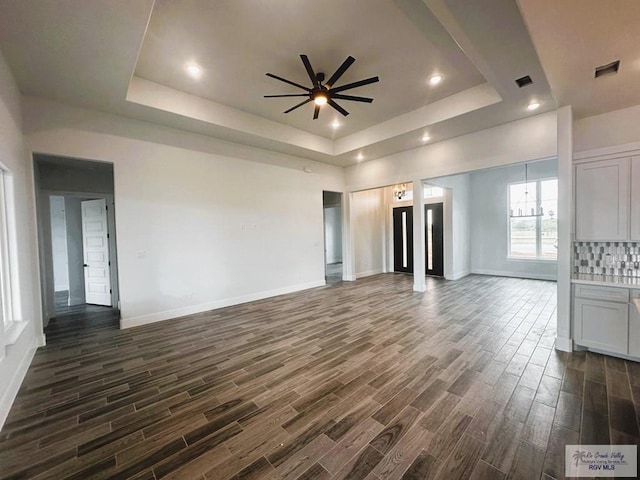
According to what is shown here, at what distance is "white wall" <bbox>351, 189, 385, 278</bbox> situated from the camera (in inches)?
318

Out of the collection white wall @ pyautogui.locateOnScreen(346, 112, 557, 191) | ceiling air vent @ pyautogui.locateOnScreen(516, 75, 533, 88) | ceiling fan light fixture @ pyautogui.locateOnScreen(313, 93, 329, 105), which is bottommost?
white wall @ pyautogui.locateOnScreen(346, 112, 557, 191)

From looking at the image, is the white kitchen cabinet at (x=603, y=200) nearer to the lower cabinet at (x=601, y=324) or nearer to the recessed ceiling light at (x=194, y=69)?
the lower cabinet at (x=601, y=324)

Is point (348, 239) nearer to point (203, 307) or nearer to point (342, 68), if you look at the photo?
point (203, 307)

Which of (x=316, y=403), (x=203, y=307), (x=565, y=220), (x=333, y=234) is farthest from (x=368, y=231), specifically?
(x=316, y=403)

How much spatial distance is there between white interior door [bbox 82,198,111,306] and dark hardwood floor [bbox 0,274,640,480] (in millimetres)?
1986

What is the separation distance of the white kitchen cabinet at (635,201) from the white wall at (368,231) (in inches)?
213

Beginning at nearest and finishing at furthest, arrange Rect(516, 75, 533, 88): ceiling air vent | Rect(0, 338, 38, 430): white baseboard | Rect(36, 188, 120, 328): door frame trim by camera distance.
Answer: Rect(0, 338, 38, 430): white baseboard < Rect(516, 75, 533, 88): ceiling air vent < Rect(36, 188, 120, 328): door frame trim

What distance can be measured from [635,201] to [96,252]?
890 cm

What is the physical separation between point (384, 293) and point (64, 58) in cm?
612

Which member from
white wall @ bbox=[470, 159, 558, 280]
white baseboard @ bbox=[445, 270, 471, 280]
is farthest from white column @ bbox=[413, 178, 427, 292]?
white wall @ bbox=[470, 159, 558, 280]

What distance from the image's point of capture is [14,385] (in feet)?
7.89

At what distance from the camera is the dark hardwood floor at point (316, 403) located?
1640 mm

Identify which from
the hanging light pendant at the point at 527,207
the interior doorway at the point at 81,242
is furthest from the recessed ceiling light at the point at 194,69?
the hanging light pendant at the point at 527,207

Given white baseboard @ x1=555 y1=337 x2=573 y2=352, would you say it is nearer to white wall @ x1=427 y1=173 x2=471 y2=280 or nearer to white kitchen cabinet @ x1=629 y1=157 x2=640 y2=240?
white kitchen cabinet @ x1=629 y1=157 x2=640 y2=240
